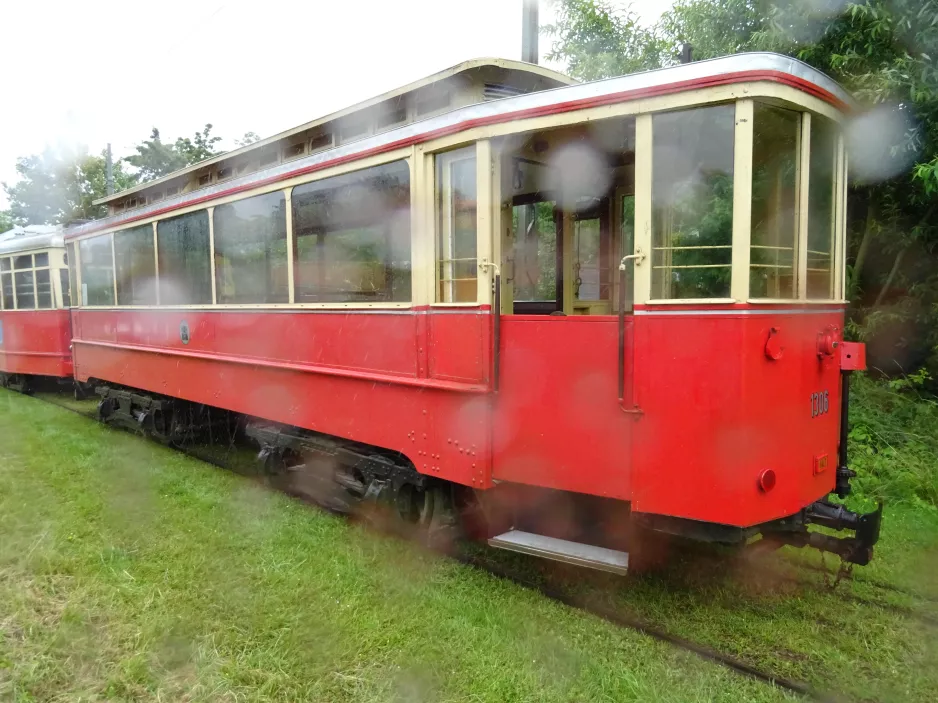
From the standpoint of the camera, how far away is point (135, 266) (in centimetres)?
823

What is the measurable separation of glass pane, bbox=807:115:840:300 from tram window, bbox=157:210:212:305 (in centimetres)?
514

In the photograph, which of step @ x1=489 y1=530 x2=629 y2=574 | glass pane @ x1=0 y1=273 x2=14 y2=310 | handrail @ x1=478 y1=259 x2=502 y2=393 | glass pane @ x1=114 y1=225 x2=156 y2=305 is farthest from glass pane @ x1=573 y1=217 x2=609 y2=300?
glass pane @ x1=0 y1=273 x2=14 y2=310

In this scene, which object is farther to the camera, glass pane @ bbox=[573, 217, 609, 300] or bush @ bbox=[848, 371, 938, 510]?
bush @ bbox=[848, 371, 938, 510]

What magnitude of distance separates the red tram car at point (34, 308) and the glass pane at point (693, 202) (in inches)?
421

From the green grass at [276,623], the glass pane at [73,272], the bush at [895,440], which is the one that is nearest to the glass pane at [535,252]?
the green grass at [276,623]

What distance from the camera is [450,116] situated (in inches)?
165

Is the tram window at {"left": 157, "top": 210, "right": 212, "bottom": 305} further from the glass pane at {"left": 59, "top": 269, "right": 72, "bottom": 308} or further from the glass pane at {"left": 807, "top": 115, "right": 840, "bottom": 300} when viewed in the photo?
the glass pane at {"left": 807, "top": 115, "right": 840, "bottom": 300}

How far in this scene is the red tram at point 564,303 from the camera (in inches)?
134

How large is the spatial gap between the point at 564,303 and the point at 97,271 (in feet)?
22.7

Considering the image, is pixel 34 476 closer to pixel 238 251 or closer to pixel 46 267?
pixel 238 251

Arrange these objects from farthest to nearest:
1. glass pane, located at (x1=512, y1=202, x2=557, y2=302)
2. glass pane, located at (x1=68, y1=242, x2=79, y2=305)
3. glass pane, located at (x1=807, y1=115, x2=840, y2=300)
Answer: glass pane, located at (x1=68, y1=242, x2=79, y2=305) < glass pane, located at (x1=512, y1=202, x2=557, y2=302) < glass pane, located at (x1=807, y1=115, x2=840, y2=300)

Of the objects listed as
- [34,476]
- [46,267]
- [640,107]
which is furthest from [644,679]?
[46,267]

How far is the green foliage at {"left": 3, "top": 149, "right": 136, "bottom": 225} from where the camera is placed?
86.9 feet

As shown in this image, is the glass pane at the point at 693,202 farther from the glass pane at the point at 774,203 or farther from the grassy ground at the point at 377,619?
the grassy ground at the point at 377,619
